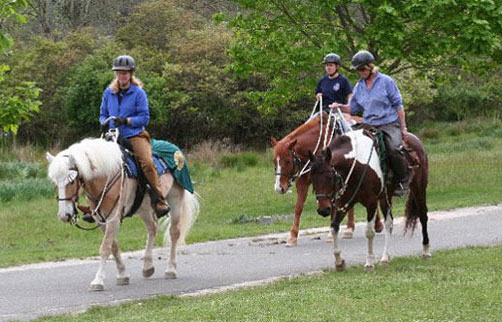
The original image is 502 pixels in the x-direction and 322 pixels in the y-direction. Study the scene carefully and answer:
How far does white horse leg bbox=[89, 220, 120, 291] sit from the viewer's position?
11719mm

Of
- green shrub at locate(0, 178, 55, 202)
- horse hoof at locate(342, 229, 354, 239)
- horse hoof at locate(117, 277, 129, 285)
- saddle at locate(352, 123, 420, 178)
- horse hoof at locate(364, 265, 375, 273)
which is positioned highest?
saddle at locate(352, 123, 420, 178)

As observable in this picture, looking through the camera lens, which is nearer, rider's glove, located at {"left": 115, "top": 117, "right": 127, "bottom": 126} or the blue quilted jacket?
rider's glove, located at {"left": 115, "top": 117, "right": 127, "bottom": 126}

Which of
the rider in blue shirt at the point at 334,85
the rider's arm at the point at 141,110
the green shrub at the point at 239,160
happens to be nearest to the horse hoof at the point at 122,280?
the rider's arm at the point at 141,110

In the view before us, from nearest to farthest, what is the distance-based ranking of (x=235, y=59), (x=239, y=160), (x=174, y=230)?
(x=174, y=230)
(x=235, y=59)
(x=239, y=160)

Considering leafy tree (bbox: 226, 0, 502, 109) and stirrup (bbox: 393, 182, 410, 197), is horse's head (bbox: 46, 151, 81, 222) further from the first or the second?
leafy tree (bbox: 226, 0, 502, 109)

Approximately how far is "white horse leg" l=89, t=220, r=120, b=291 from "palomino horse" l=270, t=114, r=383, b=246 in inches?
137

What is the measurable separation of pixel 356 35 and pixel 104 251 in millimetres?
12744

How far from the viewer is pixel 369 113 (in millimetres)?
13000

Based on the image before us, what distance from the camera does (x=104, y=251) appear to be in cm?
1190

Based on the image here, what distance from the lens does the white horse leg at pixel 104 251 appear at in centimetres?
1172

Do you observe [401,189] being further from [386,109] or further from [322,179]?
[322,179]

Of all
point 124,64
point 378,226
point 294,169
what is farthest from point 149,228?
point 378,226

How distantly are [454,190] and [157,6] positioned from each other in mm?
23060

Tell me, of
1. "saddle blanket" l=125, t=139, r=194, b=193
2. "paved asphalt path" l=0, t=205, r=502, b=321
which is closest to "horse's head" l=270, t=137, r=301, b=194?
"paved asphalt path" l=0, t=205, r=502, b=321
